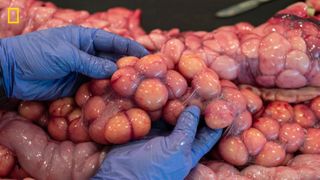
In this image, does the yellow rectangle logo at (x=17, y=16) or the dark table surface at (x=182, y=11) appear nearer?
the yellow rectangle logo at (x=17, y=16)

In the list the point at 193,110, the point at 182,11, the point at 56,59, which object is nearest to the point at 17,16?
the point at 56,59

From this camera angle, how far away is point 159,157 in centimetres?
178

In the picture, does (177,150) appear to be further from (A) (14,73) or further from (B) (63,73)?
(A) (14,73)

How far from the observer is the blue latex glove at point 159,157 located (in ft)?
5.84

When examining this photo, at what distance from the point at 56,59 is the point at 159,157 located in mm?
633

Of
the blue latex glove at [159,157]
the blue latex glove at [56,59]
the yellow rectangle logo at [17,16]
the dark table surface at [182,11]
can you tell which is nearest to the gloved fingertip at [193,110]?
the blue latex glove at [159,157]

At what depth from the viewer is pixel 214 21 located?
2.91 meters

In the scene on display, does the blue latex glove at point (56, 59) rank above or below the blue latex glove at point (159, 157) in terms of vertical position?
above

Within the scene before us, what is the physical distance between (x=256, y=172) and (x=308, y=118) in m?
0.42

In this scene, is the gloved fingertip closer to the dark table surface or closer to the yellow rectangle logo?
the dark table surface

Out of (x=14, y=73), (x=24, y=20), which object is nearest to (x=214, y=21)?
(x=24, y=20)

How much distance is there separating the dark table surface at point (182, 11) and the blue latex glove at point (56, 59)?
2.68ft

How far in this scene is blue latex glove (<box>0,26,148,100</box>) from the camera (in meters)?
1.96

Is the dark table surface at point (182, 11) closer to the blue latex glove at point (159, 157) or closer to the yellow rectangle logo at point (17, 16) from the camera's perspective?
the yellow rectangle logo at point (17, 16)
